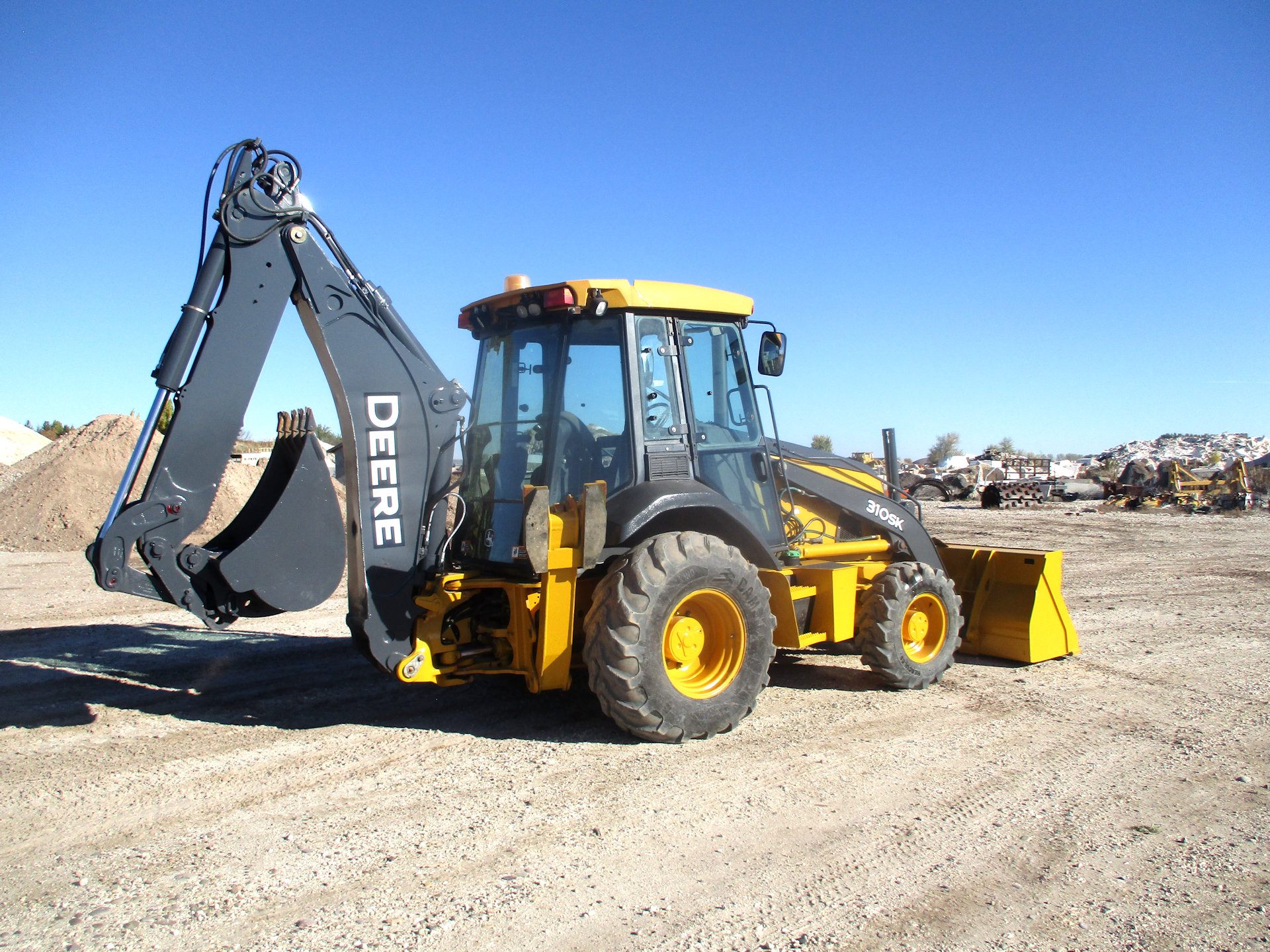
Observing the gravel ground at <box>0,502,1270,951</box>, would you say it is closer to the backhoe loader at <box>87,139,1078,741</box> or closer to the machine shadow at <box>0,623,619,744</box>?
the machine shadow at <box>0,623,619,744</box>

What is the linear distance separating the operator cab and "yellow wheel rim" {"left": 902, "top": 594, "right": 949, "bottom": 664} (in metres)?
1.40

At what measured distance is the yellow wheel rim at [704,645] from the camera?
5055 mm

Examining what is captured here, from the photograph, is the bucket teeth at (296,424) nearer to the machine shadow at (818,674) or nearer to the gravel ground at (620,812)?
the gravel ground at (620,812)

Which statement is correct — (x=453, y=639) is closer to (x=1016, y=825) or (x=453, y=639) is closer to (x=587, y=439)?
(x=587, y=439)

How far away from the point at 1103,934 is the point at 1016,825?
901 millimetres

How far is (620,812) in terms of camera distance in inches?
157

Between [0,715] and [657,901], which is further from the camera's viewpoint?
[0,715]

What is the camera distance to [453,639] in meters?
5.09

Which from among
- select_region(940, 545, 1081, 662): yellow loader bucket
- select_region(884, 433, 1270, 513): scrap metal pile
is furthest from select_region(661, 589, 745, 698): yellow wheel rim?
select_region(884, 433, 1270, 513): scrap metal pile

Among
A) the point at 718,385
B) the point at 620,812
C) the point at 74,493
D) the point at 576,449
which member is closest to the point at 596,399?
the point at 576,449

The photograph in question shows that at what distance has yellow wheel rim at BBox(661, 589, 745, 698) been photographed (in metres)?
5.05

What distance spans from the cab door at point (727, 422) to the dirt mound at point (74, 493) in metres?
10.8

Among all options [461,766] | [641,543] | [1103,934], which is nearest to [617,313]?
[641,543]

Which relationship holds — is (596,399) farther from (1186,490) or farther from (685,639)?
(1186,490)
